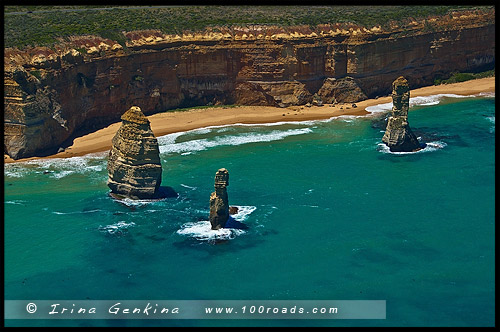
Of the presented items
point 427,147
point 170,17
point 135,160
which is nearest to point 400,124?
point 427,147

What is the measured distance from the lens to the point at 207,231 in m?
63.8

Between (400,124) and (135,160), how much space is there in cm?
2606

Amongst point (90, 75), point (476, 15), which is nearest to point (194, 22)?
point (90, 75)

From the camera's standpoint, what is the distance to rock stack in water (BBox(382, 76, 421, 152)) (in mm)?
78812

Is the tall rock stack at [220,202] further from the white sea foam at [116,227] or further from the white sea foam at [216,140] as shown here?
the white sea foam at [216,140]

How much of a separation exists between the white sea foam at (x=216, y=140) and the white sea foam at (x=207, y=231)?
62.4ft

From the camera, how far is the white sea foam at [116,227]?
64.5 metres

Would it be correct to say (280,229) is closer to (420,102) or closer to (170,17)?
(420,102)

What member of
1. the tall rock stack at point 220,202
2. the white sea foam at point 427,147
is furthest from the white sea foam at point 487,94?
the tall rock stack at point 220,202

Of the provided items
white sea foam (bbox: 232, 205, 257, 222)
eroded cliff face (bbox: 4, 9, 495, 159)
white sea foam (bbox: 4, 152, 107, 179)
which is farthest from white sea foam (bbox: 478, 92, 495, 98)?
white sea foam (bbox: 4, 152, 107, 179)

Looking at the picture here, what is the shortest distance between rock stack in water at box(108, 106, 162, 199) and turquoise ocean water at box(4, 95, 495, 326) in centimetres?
135

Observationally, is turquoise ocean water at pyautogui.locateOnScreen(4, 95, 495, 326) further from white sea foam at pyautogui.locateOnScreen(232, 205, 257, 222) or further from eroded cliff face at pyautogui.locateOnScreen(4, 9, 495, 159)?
eroded cliff face at pyautogui.locateOnScreen(4, 9, 495, 159)

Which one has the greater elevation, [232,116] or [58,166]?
[232,116]

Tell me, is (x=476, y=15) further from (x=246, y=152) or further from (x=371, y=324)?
(x=371, y=324)
